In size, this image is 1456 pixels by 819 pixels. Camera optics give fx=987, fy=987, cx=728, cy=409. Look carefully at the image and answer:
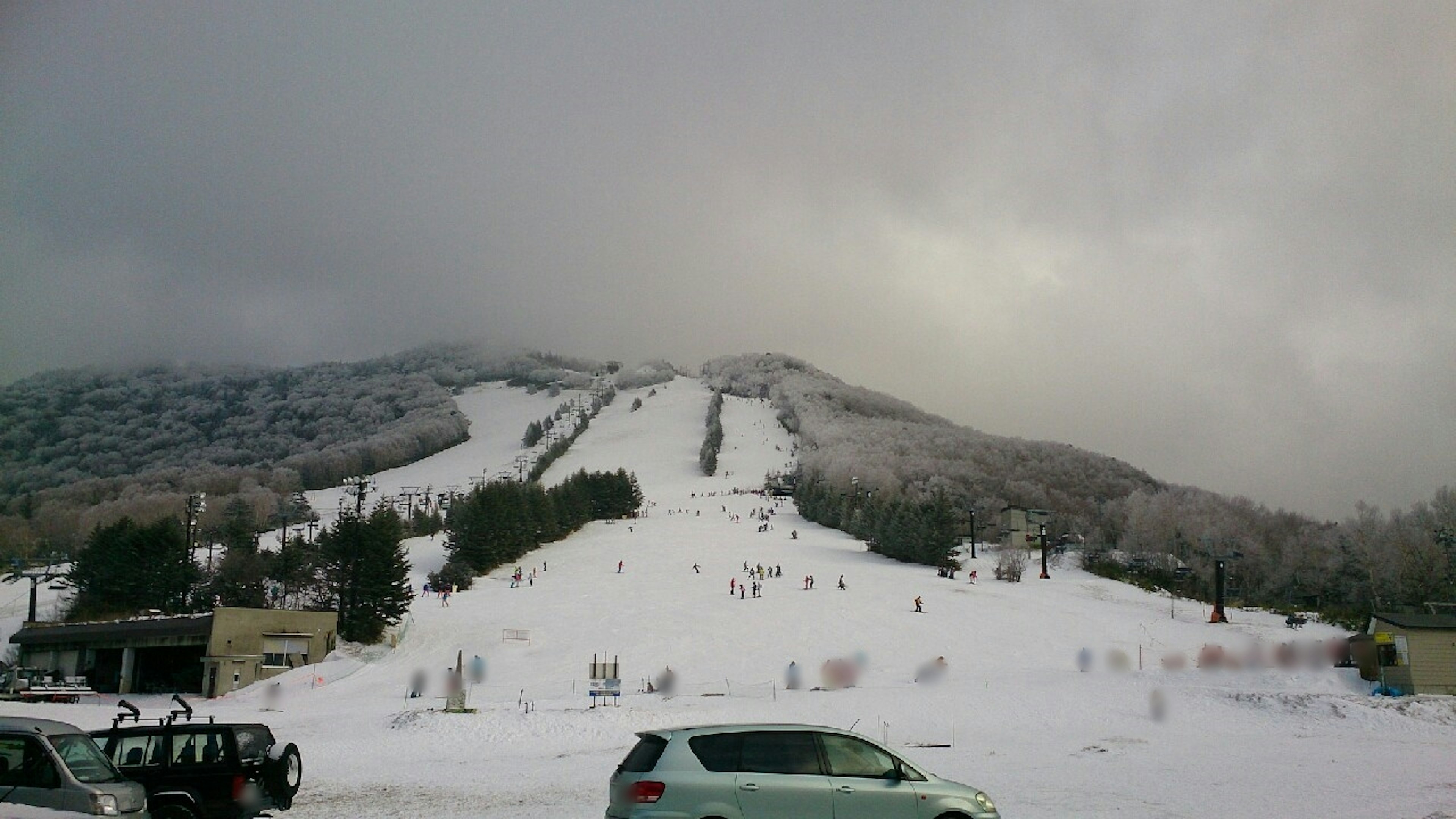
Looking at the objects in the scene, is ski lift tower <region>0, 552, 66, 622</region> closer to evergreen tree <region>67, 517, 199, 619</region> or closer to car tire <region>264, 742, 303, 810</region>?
evergreen tree <region>67, 517, 199, 619</region>

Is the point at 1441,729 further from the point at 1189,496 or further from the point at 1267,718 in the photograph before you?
the point at 1189,496

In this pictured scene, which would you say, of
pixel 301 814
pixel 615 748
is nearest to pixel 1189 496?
pixel 615 748

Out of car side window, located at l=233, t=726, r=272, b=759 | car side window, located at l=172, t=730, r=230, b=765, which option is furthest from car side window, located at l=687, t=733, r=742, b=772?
car side window, located at l=172, t=730, r=230, b=765

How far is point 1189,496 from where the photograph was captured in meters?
138

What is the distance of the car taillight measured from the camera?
410 inches

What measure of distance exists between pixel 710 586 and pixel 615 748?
135ft

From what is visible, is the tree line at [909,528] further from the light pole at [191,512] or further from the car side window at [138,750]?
the car side window at [138,750]

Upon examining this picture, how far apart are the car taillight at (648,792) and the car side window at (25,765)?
588 centimetres

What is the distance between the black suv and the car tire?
1 cm

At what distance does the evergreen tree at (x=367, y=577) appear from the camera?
50.0 meters

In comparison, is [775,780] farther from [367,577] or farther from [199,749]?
[367,577]

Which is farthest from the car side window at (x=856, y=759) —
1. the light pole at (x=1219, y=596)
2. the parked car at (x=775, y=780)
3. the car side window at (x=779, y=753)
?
the light pole at (x=1219, y=596)

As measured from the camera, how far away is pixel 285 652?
44.2 meters

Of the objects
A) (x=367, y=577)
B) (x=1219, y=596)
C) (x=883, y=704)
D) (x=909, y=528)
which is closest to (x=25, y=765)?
(x=883, y=704)
